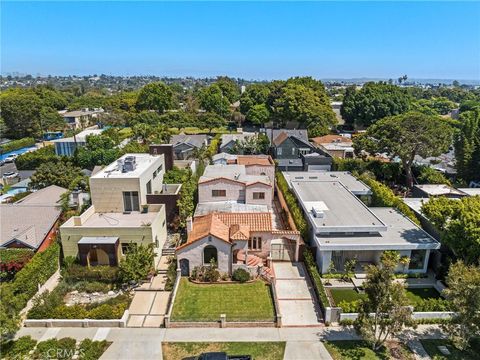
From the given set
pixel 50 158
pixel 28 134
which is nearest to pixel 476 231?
pixel 50 158

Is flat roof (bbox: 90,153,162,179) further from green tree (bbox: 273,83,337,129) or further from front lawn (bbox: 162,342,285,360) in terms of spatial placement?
green tree (bbox: 273,83,337,129)

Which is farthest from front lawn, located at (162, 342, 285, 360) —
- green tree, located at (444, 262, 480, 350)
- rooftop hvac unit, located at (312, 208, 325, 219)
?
rooftop hvac unit, located at (312, 208, 325, 219)

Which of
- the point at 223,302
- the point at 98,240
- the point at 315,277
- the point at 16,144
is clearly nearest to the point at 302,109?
the point at 315,277

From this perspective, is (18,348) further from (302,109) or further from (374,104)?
(374,104)

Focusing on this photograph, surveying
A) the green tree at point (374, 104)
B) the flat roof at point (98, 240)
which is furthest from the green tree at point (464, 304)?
the green tree at point (374, 104)

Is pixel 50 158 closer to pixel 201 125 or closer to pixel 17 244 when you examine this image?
pixel 17 244

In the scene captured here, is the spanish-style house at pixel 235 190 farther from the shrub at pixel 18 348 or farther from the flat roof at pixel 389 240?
the shrub at pixel 18 348
